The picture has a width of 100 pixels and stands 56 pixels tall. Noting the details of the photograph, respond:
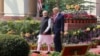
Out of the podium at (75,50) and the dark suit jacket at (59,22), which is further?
the dark suit jacket at (59,22)

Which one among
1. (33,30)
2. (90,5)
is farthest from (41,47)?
(90,5)

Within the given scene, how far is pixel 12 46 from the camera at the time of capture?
11.7 meters

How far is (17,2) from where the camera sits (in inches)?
1455

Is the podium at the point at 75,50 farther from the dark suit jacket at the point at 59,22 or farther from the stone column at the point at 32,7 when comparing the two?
the stone column at the point at 32,7

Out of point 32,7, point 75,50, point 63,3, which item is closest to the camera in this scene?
point 75,50

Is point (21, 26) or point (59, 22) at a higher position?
point (59, 22)

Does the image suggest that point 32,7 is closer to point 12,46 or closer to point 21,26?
point 21,26

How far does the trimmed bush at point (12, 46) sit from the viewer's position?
38.2 feet

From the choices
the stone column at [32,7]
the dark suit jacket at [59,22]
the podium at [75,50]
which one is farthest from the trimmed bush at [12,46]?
the stone column at [32,7]

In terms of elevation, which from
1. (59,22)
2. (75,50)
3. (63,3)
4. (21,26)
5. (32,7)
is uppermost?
(63,3)

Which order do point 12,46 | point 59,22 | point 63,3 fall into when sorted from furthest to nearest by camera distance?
1. point 63,3
2. point 59,22
3. point 12,46

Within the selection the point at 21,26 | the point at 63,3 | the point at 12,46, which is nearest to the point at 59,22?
the point at 12,46

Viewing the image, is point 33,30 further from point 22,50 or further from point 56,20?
point 22,50

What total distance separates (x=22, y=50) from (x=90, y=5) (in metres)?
19.7
